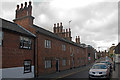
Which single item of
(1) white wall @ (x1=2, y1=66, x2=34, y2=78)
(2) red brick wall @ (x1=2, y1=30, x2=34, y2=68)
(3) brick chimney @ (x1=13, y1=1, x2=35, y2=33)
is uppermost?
(3) brick chimney @ (x1=13, y1=1, x2=35, y2=33)

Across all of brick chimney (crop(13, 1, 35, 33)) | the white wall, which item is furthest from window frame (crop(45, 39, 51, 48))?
the white wall

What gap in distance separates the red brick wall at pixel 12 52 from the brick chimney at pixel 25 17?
3.76 meters

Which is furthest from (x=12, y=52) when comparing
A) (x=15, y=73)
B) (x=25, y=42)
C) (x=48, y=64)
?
(x=48, y=64)

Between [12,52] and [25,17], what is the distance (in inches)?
269

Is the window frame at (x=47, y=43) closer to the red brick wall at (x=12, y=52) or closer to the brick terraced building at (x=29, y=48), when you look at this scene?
the brick terraced building at (x=29, y=48)

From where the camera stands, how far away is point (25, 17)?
18.6 meters

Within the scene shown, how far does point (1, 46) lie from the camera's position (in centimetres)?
1234

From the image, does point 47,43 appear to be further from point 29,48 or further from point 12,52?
point 12,52

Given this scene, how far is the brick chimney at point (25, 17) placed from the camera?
1830 centimetres

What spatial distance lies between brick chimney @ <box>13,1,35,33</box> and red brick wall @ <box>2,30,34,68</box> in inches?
148

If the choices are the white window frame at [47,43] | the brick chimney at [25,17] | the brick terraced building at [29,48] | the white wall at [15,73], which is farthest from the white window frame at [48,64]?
the brick chimney at [25,17]

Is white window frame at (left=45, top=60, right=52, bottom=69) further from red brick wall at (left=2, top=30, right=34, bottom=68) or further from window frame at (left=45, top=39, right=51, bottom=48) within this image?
red brick wall at (left=2, top=30, right=34, bottom=68)

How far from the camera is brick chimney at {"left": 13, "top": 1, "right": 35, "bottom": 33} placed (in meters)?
18.3

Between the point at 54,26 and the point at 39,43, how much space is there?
15.9 m
